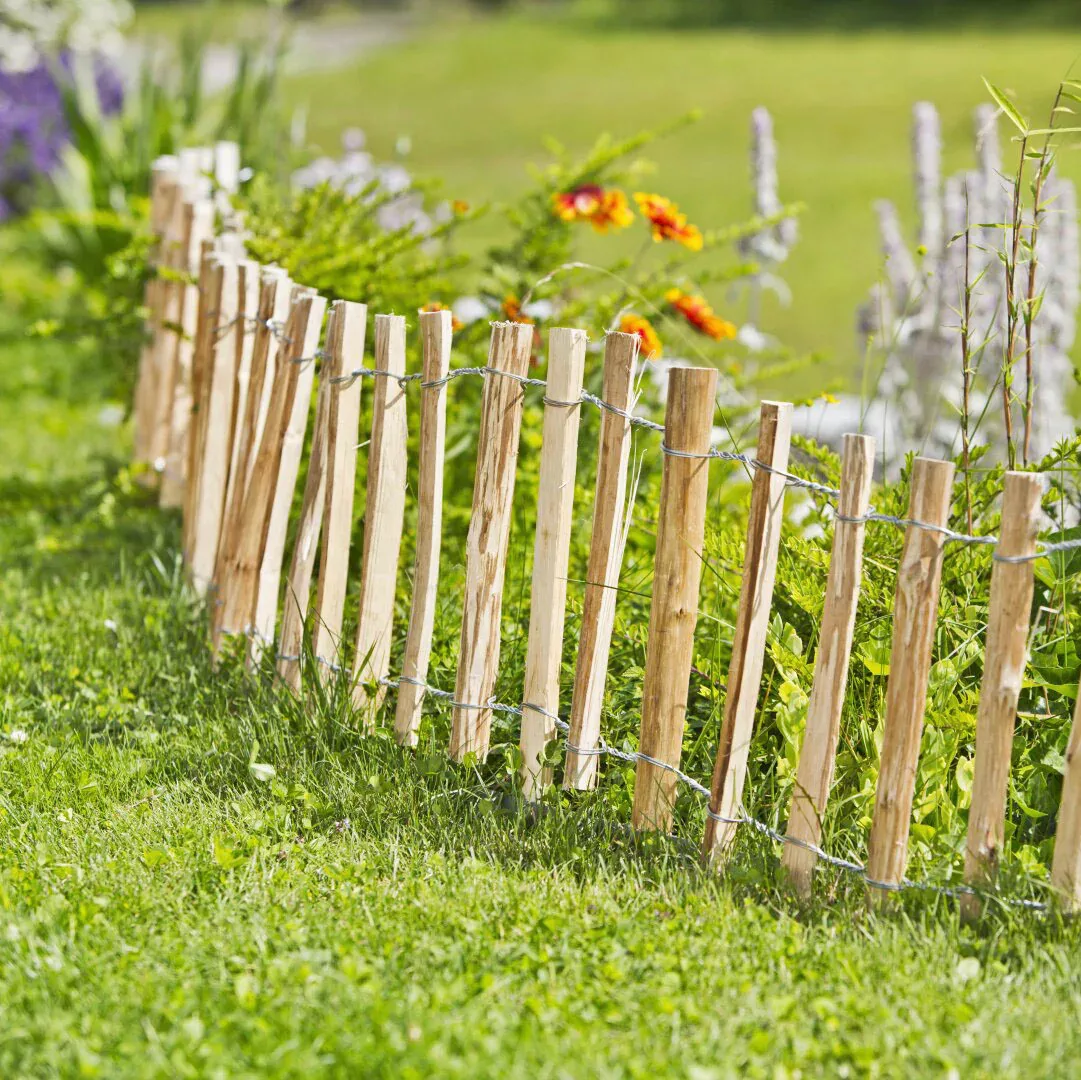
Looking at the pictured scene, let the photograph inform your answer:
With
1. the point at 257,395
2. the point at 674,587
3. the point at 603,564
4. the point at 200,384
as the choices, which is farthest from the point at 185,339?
the point at 674,587

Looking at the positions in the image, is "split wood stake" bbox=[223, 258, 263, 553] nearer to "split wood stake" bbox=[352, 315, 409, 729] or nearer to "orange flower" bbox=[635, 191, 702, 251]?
"split wood stake" bbox=[352, 315, 409, 729]

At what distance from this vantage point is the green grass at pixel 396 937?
2.06m

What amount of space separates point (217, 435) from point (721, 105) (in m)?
16.3

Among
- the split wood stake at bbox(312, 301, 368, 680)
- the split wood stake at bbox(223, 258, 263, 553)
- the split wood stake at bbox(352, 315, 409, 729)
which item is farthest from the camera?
the split wood stake at bbox(223, 258, 263, 553)

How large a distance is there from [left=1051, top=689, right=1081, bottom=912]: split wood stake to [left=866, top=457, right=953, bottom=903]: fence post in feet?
0.84

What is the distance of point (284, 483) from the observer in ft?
11.0

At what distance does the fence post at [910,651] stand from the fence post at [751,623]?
249 mm

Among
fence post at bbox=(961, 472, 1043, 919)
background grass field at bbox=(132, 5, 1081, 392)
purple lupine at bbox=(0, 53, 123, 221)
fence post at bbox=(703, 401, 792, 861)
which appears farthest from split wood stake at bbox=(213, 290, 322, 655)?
purple lupine at bbox=(0, 53, 123, 221)

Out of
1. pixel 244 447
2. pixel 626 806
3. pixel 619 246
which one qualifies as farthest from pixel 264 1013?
pixel 619 246

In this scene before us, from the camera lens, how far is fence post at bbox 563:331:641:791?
8.43 ft

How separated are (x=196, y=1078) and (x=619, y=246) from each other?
10.3 meters

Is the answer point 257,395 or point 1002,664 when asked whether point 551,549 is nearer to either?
point 1002,664

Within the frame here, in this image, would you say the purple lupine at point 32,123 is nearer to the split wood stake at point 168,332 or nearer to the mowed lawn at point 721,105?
the mowed lawn at point 721,105

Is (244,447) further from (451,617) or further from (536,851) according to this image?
(536,851)
